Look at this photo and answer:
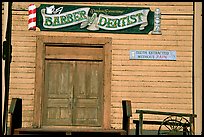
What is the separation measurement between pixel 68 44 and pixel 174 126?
3800 mm

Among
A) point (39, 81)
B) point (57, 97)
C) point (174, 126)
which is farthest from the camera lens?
point (57, 97)

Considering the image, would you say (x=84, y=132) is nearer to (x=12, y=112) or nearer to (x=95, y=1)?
(x=12, y=112)

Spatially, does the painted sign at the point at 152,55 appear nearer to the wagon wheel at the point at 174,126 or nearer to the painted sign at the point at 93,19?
the painted sign at the point at 93,19

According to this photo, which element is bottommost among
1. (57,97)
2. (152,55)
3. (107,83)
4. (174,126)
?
(174,126)

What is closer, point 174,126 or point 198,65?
point 174,126

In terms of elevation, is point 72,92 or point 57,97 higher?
point 72,92

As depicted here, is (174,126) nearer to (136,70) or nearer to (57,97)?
(136,70)

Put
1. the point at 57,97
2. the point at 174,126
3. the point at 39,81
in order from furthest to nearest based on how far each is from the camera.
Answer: the point at 57,97 → the point at 39,81 → the point at 174,126

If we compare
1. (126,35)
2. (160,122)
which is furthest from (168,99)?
(126,35)

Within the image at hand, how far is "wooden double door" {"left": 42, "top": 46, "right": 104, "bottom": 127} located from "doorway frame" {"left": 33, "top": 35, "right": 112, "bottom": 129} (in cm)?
14

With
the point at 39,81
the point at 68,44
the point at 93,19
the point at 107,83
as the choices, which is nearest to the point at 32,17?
the point at 68,44

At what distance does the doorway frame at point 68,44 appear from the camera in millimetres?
11680

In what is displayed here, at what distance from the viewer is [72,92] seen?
11.9 m

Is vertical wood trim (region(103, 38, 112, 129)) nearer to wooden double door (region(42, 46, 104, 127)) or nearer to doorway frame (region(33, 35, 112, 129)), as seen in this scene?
doorway frame (region(33, 35, 112, 129))
